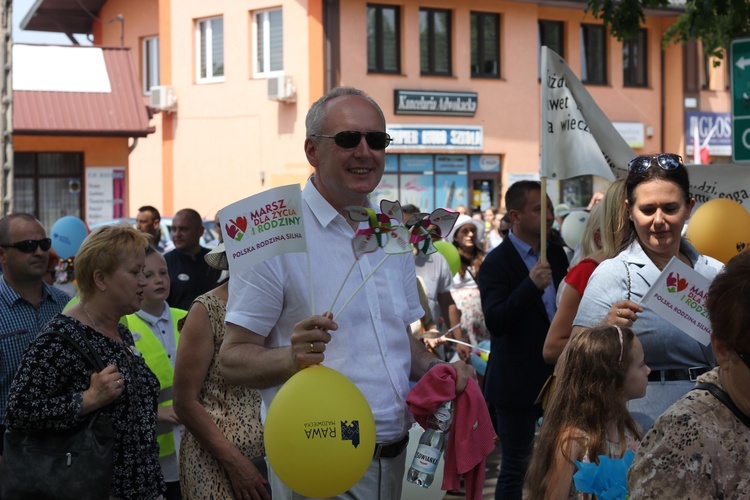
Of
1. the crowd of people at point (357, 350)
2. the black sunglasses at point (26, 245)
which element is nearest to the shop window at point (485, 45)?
the crowd of people at point (357, 350)

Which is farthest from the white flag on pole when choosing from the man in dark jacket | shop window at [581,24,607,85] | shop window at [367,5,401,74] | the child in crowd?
shop window at [581,24,607,85]

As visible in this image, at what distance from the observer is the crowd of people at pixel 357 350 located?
8.32ft

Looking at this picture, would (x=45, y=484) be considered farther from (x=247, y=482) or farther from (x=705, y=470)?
(x=705, y=470)

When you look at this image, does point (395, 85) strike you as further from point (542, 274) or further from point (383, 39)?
point (542, 274)

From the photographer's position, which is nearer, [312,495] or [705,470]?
[705,470]

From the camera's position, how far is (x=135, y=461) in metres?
4.73

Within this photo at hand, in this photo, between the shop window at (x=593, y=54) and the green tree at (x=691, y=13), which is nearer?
the green tree at (x=691, y=13)

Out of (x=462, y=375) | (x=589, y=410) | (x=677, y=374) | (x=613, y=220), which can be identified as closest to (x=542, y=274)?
(x=613, y=220)

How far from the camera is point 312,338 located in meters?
3.38

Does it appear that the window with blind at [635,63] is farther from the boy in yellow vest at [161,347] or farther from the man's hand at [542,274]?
the boy in yellow vest at [161,347]

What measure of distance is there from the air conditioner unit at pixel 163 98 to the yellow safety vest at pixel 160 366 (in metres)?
26.8

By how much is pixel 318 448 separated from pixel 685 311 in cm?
161

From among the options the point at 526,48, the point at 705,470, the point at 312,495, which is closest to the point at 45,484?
the point at 312,495

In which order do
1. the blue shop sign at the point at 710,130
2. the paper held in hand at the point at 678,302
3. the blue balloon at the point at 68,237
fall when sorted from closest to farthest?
the paper held in hand at the point at 678,302, the blue balloon at the point at 68,237, the blue shop sign at the point at 710,130
